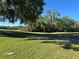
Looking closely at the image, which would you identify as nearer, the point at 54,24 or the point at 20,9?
the point at 20,9

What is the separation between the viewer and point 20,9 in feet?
96.3

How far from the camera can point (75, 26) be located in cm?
6538

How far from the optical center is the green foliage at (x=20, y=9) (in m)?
28.7

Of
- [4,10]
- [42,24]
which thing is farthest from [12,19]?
[42,24]

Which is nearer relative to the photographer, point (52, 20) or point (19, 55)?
point (19, 55)

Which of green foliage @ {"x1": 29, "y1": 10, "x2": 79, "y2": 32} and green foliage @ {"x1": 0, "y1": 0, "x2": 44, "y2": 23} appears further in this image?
green foliage @ {"x1": 29, "y1": 10, "x2": 79, "y2": 32}

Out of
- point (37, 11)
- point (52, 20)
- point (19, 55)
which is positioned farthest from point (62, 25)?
point (19, 55)

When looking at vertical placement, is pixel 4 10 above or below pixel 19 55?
above

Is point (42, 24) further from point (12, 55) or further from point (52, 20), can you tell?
point (12, 55)

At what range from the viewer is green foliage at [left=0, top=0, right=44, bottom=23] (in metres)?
28.7

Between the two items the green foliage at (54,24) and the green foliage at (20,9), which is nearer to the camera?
the green foliage at (20,9)

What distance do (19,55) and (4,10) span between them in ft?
65.4

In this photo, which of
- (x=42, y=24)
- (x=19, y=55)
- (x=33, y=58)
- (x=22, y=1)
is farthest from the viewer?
(x=42, y=24)

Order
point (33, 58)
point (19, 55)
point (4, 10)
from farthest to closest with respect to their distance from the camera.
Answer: point (4, 10), point (19, 55), point (33, 58)
